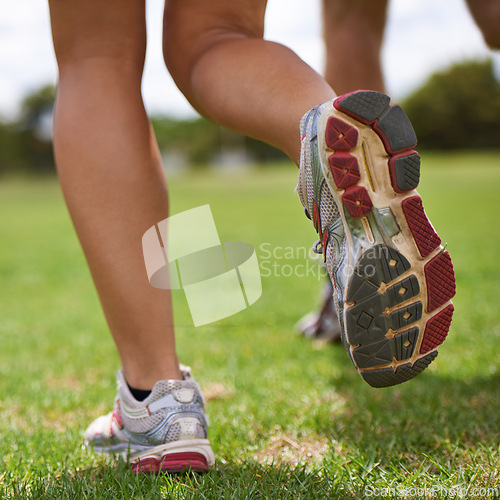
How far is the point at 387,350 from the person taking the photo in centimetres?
76

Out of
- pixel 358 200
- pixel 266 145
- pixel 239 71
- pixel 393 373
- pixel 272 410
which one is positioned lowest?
pixel 266 145

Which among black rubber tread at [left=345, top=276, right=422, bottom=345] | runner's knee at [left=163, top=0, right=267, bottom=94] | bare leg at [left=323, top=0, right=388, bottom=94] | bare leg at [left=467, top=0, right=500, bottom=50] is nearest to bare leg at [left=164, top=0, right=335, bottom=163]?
runner's knee at [left=163, top=0, right=267, bottom=94]

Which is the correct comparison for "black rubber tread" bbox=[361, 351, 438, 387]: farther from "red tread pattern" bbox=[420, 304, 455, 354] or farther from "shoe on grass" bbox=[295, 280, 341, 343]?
"shoe on grass" bbox=[295, 280, 341, 343]

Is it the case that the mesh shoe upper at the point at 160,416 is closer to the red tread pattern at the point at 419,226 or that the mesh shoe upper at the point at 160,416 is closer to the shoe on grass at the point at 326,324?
the red tread pattern at the point at 419,226

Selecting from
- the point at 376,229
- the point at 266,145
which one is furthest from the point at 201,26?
the point at 266,145

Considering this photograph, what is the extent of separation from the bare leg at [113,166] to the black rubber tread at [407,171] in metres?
0.43

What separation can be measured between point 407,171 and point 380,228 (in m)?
0.08

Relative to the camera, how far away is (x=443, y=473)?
0.87m

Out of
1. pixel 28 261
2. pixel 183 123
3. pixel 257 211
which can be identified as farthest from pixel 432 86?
pixel 183 123

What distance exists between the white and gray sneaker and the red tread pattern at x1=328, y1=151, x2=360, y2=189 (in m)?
0.46

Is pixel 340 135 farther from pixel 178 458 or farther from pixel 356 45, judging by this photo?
pixel 356 45

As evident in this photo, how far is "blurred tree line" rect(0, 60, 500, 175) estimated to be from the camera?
21.5m

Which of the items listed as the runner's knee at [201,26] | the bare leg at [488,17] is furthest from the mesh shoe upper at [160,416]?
the bare leg at [488,17]

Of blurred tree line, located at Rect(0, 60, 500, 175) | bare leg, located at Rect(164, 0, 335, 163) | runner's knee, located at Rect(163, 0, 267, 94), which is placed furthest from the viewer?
blurred tree line, located at Rect(0, 60, 500, 175)
